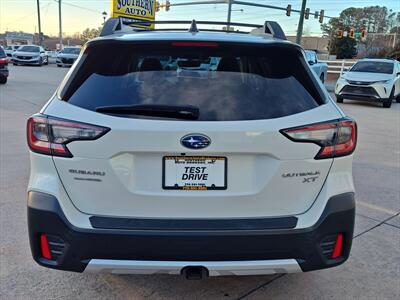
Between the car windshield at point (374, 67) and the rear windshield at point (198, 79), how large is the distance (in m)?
15.1

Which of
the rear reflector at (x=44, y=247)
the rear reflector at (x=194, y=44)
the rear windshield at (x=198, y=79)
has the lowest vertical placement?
the rear reflector at (x=44, y=247)

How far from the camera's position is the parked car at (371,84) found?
15.0 meters

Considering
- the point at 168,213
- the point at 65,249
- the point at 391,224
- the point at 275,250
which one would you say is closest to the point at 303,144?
the point at 275,250

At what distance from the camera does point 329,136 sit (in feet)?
7.73

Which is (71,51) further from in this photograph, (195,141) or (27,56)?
(195,141)

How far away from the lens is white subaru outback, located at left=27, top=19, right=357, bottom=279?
7.29ft

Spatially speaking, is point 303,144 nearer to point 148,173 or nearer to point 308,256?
point 308,256

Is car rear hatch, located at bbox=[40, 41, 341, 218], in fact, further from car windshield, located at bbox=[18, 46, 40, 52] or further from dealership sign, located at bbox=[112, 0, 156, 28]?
car windshield, located at bbox=[18, 46, 40, 52]

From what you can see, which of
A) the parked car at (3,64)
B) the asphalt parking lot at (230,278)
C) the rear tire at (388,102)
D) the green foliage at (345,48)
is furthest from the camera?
the green foliage at (345,48)

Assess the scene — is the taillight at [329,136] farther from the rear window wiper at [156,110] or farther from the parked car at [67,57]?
the parked car at [67,57]

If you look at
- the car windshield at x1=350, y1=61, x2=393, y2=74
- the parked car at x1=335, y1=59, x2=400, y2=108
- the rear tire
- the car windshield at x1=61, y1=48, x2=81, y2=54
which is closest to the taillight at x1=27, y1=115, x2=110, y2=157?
the parked car at x1=335, y1=59, x2=400, y2=108

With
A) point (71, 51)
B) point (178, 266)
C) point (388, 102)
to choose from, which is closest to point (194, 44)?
point (178, 266)

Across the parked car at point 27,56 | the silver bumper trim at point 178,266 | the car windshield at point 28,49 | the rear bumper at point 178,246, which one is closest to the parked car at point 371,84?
the rear bumper at point 178,246

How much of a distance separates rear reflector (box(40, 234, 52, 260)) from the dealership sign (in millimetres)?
10307
